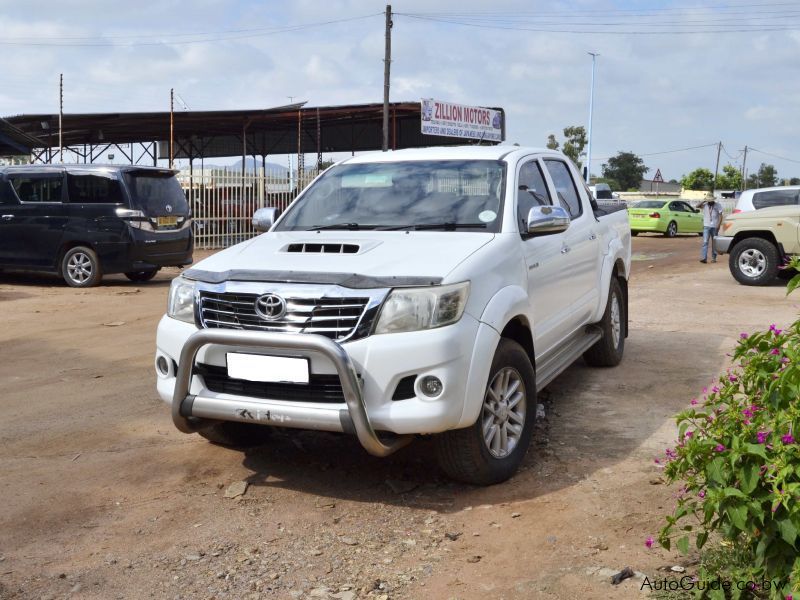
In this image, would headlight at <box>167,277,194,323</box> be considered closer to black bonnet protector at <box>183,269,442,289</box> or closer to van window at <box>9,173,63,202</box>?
black bonnet protector at <box>183,269,442,289</box>

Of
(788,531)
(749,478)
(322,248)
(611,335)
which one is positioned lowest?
(611,335)

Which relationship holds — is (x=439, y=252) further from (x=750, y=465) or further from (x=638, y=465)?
(x=750, y=465)

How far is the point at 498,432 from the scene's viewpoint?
4488 millimetres

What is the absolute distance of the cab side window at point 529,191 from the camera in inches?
207

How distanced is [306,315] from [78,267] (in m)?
10.3

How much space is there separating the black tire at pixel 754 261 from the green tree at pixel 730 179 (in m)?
79.6

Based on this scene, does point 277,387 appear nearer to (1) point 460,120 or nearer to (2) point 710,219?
(2) point 710,219

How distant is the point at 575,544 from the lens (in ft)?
12.5

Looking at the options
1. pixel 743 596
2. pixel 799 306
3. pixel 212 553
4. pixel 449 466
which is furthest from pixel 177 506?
pixel 799 306

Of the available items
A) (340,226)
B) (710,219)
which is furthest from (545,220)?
(710,219)

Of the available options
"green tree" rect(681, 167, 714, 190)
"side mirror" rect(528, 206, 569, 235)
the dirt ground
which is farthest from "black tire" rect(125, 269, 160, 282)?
"green tree" rect(681, 167, 714, 190)

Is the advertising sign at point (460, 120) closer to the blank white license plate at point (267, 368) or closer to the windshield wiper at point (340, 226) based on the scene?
the windshield wiper at point (340, 226)

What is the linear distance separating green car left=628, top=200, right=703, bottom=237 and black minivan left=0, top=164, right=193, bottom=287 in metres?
20.0

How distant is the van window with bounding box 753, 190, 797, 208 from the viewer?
590 inches
